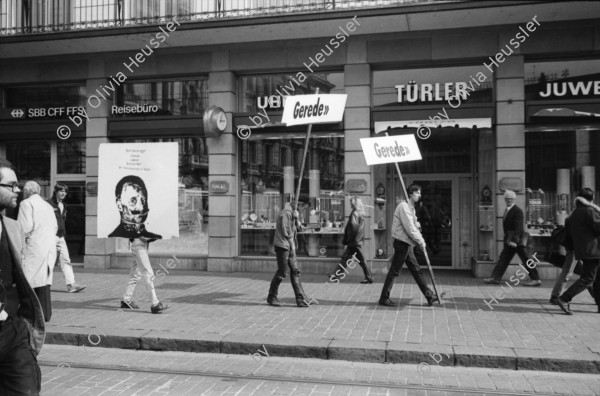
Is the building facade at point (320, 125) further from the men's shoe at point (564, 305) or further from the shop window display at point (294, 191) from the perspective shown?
the men's shoe at point (564, 305)

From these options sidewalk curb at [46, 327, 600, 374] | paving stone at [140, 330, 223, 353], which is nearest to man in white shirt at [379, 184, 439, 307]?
sidewalk curb at [46, 327, 600, 374]

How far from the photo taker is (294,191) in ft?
42.9

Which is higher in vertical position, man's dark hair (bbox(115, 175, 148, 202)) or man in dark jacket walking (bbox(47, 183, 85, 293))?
man's dark hair (bbox(115, 175, 148, 202))

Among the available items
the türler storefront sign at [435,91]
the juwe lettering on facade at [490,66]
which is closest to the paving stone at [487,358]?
the juwe lettering on facade at [490,66]

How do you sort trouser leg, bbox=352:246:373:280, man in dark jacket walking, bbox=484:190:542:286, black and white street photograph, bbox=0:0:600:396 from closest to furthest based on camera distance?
black and white street photograph, bbox=0:0:600:396
man in dark jacket walking, bbox=484:190:542:286
trouser leg, bbox=352:246:373:280

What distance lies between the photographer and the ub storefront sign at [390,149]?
899 centimetres

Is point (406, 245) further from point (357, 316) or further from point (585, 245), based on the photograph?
point (585, 245)

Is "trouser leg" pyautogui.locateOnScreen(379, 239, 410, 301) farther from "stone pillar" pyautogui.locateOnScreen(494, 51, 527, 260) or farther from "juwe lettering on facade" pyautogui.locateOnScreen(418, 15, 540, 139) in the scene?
"juwe lettering on facade" pyautogui.locateOnScreen(418, 15, 540, 139)

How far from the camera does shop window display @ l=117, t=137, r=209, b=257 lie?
13.3 m

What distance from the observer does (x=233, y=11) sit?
12.6 metres

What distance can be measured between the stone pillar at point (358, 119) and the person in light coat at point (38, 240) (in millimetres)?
7056

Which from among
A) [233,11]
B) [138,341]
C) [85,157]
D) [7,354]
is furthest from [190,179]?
[7,354]

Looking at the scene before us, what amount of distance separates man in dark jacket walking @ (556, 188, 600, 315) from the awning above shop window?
12.7 ft

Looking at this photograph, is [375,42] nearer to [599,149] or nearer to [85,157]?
[599,149]
